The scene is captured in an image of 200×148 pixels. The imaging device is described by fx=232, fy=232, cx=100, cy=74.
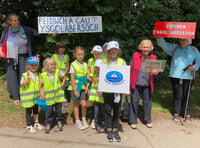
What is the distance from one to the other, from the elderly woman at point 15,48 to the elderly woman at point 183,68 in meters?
2.95

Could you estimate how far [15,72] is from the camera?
5.53 meters

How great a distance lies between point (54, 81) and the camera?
13.8 ft

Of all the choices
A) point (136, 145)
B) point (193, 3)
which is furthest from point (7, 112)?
point (193, 3)

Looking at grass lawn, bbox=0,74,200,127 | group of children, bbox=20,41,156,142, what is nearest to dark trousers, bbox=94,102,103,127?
group of children, bbox=20,41,156,142

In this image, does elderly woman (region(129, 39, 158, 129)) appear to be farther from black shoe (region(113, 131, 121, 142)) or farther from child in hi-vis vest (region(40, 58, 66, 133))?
child in hi-vis vest (region(40, 58, 66, 133))

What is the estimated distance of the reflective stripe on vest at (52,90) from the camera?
413 centimetres

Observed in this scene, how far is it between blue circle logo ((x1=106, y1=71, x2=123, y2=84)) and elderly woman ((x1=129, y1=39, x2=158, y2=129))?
0.66 metres

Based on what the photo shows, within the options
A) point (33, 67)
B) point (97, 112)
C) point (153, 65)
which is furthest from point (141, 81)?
point (33, 67)

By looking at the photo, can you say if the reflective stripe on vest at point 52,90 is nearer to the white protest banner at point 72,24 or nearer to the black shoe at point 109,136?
the black shoe at point 109,136

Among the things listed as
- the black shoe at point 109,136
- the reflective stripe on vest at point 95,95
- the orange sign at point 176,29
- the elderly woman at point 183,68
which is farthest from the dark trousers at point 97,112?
the orange sign at point 176,29

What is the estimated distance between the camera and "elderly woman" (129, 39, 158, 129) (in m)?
4.27

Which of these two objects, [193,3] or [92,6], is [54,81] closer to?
[92,6]

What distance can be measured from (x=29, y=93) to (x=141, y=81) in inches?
81.8

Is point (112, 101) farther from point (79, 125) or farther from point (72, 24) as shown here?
point (72, 24)
